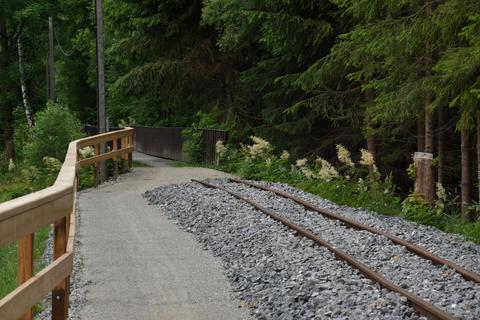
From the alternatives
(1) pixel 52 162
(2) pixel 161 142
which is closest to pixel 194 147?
(2) pixel 161 142

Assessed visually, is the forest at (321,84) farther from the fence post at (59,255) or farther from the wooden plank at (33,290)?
the wooden plank at (33,290)

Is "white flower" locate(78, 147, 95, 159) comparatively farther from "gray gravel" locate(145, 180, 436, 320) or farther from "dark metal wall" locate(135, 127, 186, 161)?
"dark metal wall" locate(135, 127, 186, 161)

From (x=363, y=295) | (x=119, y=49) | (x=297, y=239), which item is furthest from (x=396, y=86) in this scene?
(x=119, y=49)

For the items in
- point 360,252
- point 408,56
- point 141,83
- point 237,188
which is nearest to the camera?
point 360,252

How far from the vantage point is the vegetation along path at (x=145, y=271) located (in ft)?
23.4

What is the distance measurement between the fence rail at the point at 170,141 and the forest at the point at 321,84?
0.73 m

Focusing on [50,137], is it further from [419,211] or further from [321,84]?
[419,211]

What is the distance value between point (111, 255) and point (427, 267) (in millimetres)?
3928

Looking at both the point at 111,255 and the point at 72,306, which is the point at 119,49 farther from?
the point at 72,306

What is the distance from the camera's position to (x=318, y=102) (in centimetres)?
1961

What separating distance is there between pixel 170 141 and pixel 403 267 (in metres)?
25.9

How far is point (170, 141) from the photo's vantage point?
33.8 meters

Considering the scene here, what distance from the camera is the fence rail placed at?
1062 inches

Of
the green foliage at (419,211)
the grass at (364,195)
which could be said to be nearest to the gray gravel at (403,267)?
the grass at (364,195)
